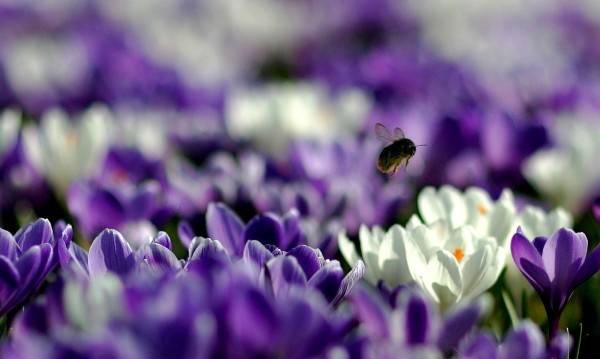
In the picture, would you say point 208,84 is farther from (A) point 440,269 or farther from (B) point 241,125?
(A) point 440,269

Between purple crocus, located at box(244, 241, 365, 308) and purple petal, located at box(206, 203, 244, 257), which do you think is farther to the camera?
purple petal, located at box(206, 203, 244, 257)

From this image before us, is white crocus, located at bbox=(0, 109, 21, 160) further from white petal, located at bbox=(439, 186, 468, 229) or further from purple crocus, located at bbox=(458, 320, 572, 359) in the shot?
purple crocus, located at bbox=(458, 320, 572, 359)

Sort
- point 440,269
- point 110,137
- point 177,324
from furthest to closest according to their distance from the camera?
point 110,137 → point 440,269 → point 177,324

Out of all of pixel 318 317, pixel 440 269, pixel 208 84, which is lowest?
pixel 208 84

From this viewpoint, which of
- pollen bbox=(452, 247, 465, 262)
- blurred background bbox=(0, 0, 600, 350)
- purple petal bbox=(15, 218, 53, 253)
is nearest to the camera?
purple petal bbox=(15, 218, 53, 253)

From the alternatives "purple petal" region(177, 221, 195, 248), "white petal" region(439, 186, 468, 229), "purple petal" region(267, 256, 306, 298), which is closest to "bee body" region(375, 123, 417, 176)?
"white petal" region(439, 186, 468, 229)

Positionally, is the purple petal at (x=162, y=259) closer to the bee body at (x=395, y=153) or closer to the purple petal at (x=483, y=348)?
the purple petal at (x=483, y=348)

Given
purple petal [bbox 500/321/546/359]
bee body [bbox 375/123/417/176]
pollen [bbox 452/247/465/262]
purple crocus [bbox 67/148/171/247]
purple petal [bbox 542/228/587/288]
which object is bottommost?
purple crocus [bbox 67/148/171/247]

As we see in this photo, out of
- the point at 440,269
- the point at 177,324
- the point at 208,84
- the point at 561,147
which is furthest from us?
the point at 208,84

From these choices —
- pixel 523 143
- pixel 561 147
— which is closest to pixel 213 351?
pixel 523 143
